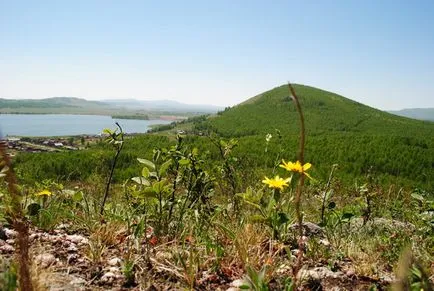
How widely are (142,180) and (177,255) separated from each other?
2.19 feet

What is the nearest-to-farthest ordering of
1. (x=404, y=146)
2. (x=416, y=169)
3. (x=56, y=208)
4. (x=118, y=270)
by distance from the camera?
(x=118, y=270)
(x=56, y=208)
(x=416, y=169)
(x=404, y=146)

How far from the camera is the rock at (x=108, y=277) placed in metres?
2.20

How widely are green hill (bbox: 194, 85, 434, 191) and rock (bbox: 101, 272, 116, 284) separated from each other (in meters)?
1.65

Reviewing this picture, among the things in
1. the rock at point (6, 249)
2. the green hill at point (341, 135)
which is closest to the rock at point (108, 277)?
the rock at point (6, 249)

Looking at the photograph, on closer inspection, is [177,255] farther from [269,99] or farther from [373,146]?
[269,99]

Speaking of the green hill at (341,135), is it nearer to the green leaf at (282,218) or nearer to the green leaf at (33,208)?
the green leaf at (282,218)

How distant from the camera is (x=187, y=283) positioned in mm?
2186

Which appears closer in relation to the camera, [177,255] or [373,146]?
[177,255]

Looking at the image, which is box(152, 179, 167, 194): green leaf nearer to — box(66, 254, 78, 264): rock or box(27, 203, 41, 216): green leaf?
box(66, 254, 78, 264): rock

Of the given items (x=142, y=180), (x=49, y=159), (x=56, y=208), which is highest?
(x=142, y=180)

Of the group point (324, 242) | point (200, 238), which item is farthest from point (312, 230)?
point (200, 238)

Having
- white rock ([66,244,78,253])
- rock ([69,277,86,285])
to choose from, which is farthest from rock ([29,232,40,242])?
rock ([69,277,86,285])

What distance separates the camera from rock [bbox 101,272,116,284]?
2.20 meters

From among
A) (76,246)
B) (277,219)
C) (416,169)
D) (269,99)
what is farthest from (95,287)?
(269,99)
